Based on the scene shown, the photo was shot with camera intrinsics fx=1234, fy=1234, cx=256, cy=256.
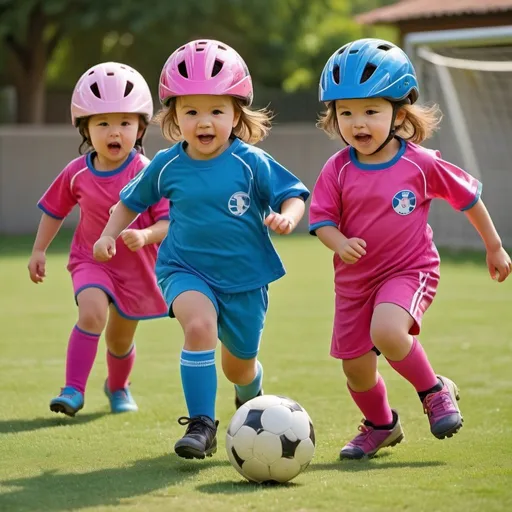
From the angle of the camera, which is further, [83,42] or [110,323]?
[83,42]

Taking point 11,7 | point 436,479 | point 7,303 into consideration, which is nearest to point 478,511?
point 436,479

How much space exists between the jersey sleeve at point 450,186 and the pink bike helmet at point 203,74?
102 cm

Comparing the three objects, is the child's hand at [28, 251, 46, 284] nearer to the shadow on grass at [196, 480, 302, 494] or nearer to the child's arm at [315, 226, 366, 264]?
the child's arm at [315, 226, 366, 264]

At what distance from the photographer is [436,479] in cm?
510

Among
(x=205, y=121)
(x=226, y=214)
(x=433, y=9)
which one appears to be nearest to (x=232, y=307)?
(x=226, y=214)

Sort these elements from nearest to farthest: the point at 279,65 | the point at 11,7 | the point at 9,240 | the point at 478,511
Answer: the point at 478,511 → the point at 9,240 → the point at 11,7 → the point at 279,65

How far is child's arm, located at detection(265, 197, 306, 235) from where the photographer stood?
5.53m

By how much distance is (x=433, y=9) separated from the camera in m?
21.8

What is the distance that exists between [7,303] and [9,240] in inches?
336

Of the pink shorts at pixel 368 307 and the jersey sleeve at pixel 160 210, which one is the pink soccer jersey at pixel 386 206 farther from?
the jersey sleeve at pixel 160 210

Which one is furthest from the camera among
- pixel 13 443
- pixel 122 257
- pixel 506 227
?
pixel 506 227

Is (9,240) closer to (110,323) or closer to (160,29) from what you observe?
(160,29)

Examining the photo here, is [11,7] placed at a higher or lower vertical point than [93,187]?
higher

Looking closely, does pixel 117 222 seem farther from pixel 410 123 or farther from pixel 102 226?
pixel 410 123
